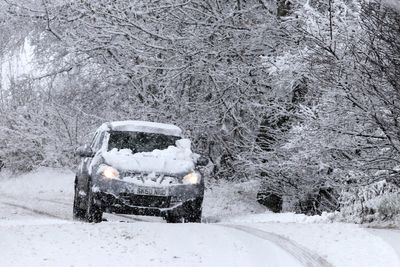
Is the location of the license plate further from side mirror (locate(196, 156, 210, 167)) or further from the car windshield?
the car windshield

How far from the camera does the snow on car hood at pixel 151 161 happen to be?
12.2 meters

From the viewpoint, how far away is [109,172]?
39.8ft

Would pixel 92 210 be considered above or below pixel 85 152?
below

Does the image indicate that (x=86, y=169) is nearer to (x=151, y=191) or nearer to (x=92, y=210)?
(x=92, y=210)

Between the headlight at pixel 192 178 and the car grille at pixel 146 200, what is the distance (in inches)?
18.1

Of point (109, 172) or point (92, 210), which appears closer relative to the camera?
point (109, 172)

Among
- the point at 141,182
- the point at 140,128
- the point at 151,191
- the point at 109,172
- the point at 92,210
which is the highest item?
the point at 140,128

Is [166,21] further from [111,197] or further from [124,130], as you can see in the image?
[111,197]

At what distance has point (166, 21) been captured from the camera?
58.4 ft

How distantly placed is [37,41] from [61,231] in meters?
13.8

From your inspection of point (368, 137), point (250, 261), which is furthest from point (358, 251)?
point (368, 137)

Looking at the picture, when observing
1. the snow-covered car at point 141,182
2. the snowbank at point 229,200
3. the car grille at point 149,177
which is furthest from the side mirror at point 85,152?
the snowbank at point 229,200

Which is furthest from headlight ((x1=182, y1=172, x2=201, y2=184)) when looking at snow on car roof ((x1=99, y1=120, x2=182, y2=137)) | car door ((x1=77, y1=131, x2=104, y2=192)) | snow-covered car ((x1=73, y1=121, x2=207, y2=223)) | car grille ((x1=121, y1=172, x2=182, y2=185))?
car door ((x1=77, y1=131, x2=104, y2=192))

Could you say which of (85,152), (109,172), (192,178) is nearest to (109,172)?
(109,172)
